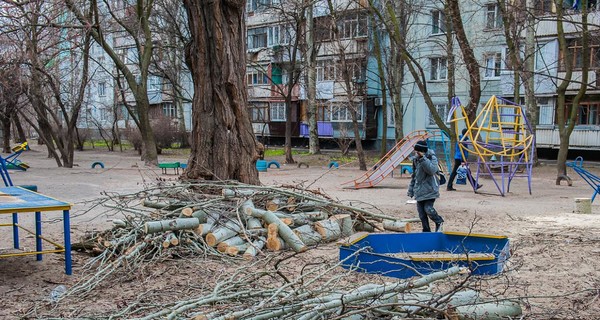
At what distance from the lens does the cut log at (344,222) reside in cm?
895

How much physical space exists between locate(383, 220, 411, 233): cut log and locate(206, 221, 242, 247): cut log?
7.97 feet

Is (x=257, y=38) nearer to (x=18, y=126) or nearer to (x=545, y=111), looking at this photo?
(x=18, y=126)

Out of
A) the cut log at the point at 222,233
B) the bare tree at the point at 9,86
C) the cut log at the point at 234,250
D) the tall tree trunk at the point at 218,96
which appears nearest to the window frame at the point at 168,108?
the bare tree at the point at 9,86

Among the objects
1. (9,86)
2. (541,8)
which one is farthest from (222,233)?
(9,86)

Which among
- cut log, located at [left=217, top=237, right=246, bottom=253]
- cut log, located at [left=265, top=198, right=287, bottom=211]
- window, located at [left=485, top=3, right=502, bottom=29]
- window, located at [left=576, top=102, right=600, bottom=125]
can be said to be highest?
window, located at [left=485, top=3, right=502, bottom=29]

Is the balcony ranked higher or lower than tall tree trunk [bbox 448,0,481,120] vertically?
lower

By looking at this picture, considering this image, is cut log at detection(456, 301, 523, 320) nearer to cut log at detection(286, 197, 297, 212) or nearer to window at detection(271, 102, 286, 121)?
cut log at detection(286, 197, 297, 212)

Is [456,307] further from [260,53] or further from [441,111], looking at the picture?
[260,53]

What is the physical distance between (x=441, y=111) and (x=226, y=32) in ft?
89.4

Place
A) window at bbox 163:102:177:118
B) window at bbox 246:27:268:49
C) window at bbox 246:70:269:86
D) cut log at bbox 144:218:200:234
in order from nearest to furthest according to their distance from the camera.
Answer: cut log at bbox 144:218:200:234
window at bbox 246:27:268:49
window at bbox 246:70:269:86
window at bbox 163:102:177:118

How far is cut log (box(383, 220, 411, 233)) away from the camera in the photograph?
9.18 metres

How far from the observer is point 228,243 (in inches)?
306

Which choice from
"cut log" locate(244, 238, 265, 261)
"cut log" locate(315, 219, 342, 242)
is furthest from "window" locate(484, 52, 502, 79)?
"cut log" locate(244, 238, 265, 261)

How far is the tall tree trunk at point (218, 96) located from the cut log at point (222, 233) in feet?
5.84
